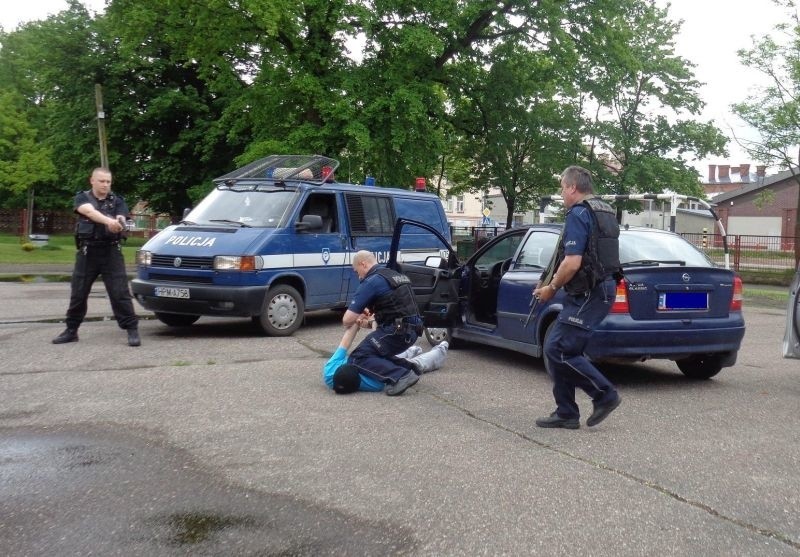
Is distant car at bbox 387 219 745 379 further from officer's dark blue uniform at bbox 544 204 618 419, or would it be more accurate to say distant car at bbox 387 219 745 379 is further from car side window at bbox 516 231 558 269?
officer's dark blue uniform at bbox 544 204 618 419

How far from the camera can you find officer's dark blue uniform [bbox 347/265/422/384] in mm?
6750

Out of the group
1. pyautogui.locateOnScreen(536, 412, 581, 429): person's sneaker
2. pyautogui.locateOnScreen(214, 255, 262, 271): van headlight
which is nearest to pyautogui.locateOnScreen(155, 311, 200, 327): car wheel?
pyautogui.locateOnScreen(214, 255, 262, 271): van headlight

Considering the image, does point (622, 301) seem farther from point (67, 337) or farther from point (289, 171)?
point (67, 337)

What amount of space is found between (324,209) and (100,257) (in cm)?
319

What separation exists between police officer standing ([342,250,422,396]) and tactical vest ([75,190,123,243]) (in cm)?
333

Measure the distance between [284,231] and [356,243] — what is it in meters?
1.41

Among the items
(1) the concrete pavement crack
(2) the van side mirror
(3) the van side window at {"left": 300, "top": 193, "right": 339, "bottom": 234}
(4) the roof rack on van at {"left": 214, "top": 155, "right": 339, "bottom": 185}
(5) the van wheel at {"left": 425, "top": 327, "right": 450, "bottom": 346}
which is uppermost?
(4) the roof rack on van at {"left": 214, "top": 155, "right": 339, "bottom": 185}

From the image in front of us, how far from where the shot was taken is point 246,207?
10.5m

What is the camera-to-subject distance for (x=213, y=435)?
527 centimetres

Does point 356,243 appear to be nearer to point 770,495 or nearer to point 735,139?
point 770,495

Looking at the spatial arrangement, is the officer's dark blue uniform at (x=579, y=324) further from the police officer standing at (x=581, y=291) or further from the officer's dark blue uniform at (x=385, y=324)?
the officer's dark blue uniform at (x=385, y=324)

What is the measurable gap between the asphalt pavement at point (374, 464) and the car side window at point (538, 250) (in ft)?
3.67

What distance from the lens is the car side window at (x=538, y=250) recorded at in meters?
8.02

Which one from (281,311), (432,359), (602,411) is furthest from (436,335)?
(602,411)
